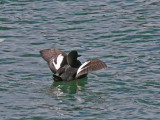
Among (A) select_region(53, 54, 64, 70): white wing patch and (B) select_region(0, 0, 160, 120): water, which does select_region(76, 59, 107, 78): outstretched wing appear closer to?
(B) select_region(0, 0, 160, 120): water

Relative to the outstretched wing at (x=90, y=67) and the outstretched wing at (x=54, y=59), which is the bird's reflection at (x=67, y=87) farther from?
the outstretched wing at (x=54, y=59)

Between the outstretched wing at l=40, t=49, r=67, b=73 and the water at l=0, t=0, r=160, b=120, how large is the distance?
285mm

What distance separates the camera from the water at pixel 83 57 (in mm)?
10086

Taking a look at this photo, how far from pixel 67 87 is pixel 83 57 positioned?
83.1 inches

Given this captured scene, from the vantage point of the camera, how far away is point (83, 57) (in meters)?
13.8

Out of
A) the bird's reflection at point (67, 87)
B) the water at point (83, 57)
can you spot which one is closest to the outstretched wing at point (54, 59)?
the water at point (83, 57)

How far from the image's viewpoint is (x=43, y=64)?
528 inches

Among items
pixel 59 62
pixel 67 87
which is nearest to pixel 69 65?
pixel 59 62

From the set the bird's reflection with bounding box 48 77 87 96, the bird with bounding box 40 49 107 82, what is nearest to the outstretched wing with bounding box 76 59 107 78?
the bird with bounding box 40 49 107 82

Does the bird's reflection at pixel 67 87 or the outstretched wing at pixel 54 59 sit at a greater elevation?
the outstretched wing at pixel 54 59

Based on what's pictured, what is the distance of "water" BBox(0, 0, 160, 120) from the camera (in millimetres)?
10086

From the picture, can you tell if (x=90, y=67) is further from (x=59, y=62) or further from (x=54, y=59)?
(x=54, y=59)

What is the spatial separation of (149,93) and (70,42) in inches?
184

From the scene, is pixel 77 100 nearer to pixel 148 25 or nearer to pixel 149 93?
pixel 149 93
